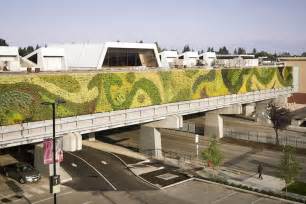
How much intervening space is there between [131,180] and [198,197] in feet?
22.7

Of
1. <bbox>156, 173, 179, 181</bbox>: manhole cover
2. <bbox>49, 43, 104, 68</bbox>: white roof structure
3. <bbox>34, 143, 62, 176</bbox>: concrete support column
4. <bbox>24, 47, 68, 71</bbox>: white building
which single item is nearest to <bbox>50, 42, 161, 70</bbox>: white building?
<bbox>49, 43, 104, 68</bbox>: white roof structure

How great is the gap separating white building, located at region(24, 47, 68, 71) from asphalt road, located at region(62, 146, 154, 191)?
14.6 metres

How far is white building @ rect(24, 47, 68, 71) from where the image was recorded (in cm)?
5438

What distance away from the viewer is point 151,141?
47844 mm

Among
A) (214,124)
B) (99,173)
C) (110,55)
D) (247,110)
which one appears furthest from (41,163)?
(247,110)

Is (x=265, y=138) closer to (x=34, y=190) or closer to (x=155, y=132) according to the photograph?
(x=155, y=132)

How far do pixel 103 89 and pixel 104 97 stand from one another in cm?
83

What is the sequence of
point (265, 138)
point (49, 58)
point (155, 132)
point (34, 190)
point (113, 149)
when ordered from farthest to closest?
point (265, 138) → point (49, 58) → point (113, 149) → point (155, 132) → point (34, 190)

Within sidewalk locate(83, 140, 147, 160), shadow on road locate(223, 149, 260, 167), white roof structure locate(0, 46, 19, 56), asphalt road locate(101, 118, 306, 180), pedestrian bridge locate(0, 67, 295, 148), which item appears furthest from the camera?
white roof structure locate(0, 46, 19, 56)

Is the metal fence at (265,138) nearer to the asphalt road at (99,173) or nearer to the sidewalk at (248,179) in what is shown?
the sidewalk at (248,179)

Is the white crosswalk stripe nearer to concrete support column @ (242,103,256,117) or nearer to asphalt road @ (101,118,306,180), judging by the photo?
asphalt road @ (101,118,306,180)

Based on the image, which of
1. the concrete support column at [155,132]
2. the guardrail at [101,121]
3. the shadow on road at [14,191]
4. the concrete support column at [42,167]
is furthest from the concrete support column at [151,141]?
the shadow on road at [14,191]

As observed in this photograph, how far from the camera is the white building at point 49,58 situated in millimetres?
54375

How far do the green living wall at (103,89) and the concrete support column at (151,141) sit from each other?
3.46 m
